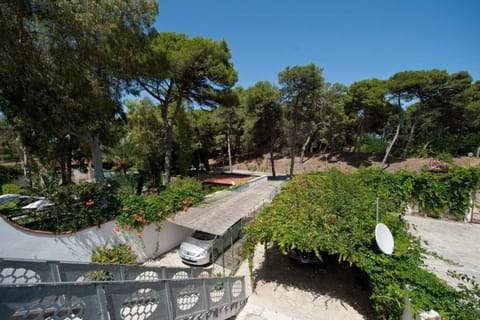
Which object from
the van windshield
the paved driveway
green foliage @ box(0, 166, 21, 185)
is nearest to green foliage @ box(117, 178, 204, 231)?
the van windshield

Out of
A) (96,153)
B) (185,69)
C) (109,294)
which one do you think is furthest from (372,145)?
(109,294)

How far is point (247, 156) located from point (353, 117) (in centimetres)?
1515

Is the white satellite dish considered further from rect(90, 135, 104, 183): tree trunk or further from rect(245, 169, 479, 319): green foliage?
rect(90, 135, 104, 183): tree trunk

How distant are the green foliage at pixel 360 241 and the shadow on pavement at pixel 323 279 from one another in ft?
3.11

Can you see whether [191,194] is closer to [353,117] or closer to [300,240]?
[300,240]

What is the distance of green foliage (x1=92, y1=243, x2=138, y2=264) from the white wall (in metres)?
0.27

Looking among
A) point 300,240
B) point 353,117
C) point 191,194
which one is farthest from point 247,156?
point 300,240

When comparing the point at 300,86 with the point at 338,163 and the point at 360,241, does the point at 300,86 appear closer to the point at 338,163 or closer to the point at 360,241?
Result: the point at 338,163

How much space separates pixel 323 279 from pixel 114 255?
6.11m

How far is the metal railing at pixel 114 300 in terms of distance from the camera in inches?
51.2

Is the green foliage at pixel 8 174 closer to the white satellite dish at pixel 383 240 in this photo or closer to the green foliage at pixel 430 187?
the white satellite dish at pixel 383 240

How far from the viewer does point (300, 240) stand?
3.76 m

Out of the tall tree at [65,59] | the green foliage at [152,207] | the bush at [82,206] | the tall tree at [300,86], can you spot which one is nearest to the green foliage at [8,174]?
the tall tree at [65,59]

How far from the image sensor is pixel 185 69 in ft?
32.6
